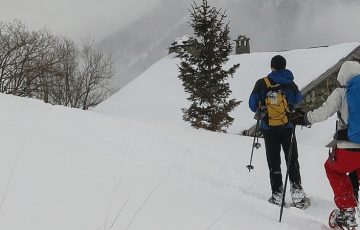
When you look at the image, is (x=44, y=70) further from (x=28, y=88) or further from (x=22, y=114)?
(x=22, y=114)

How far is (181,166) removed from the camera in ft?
23.6

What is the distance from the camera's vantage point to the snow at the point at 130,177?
3600 millimetres

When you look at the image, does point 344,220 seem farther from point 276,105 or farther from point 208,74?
point 208,74

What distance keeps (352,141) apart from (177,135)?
6.90m

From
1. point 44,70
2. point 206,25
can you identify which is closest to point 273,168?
point 206,25

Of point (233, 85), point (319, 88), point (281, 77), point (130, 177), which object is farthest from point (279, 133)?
point (233, 85)

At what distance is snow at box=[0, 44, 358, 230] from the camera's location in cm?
360

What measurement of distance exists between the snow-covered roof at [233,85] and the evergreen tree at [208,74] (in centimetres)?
222

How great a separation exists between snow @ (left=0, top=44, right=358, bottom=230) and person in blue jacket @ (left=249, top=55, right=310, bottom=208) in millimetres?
258

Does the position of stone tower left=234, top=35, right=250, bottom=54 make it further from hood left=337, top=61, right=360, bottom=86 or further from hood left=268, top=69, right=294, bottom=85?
hood left=337, top=61, right=360, bottom=86

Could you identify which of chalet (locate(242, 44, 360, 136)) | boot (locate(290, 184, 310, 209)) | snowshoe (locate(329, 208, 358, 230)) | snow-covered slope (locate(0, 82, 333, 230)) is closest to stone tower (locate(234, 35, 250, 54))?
chalet (locate(242, 44, 360, 136))

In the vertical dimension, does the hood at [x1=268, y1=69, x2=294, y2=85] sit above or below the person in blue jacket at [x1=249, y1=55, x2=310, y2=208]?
above

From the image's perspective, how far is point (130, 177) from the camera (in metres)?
5.16

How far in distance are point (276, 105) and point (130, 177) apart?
84.0 inches
